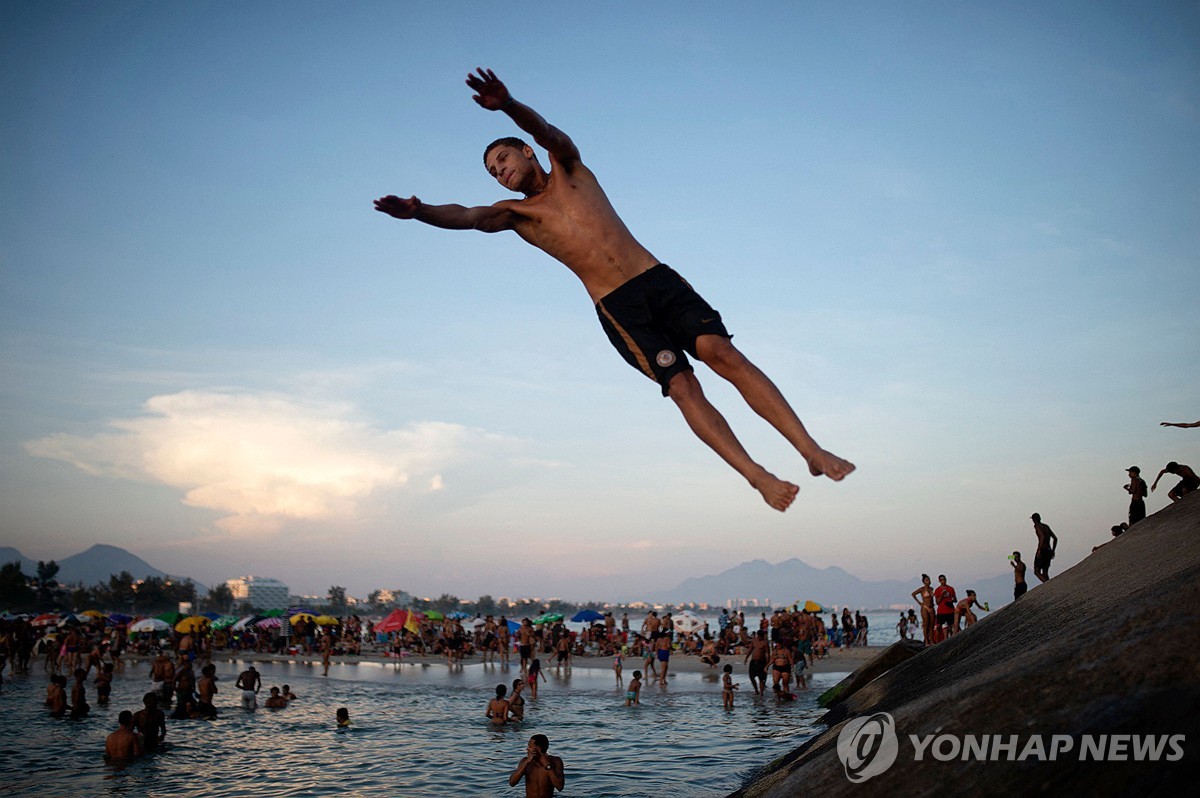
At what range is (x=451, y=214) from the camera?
5590 mm

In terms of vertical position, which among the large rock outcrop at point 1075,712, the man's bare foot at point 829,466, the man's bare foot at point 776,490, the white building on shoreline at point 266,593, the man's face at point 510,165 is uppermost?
the man's face at point 510,165

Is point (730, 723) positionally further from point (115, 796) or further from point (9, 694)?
point (9, 694)

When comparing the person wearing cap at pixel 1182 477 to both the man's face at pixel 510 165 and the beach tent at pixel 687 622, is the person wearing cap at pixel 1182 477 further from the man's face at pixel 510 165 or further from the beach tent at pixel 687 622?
the beach tent at pixel 687 622

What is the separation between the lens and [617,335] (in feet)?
19.1

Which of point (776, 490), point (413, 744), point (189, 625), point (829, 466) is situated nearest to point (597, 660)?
point (189, 625)

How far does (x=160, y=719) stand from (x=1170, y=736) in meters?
20.2

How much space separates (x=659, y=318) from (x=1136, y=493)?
1513 centimetres

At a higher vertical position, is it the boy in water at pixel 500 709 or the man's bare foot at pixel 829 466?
the man's bare foot at pixel 829 466

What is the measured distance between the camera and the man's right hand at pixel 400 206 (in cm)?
541

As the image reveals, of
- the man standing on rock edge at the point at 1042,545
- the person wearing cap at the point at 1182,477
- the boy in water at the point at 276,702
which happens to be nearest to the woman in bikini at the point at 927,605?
the man standing on rock edge at the point at 1042,545

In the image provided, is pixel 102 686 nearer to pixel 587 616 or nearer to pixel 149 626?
pixel 149 626

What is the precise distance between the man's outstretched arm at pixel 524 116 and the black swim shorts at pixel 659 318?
38.9 inches

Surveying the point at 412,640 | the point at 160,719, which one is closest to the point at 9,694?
the point at 160,719

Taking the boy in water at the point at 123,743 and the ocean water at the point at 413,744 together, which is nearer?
the ocean water at the point at 413,744
